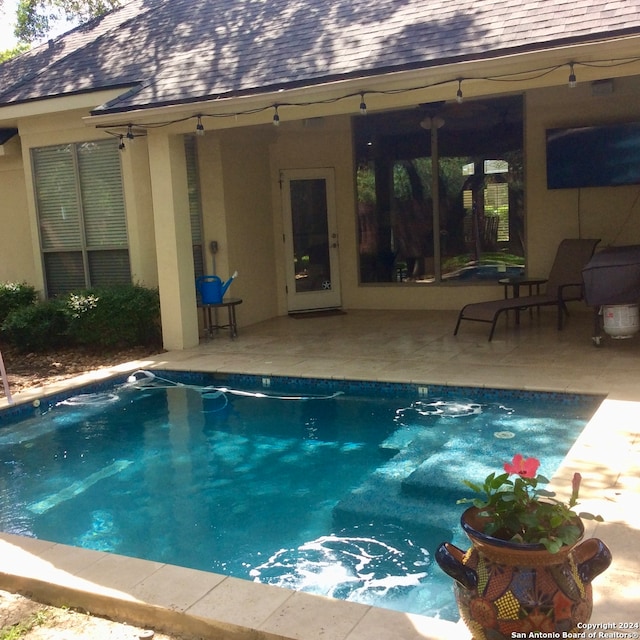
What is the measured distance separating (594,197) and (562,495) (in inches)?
285

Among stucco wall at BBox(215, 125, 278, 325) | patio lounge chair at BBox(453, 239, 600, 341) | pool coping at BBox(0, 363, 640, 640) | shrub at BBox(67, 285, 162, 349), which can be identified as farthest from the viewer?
stucco wall at BBox(215, 125, 278, 325)

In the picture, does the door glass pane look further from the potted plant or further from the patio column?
the potted plant

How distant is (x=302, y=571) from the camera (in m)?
3.94

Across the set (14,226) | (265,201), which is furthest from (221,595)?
(14,226)

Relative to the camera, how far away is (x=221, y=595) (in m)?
3.25

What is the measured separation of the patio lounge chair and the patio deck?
322 millimetres

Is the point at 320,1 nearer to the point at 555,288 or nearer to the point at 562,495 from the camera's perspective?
the point at 555,288

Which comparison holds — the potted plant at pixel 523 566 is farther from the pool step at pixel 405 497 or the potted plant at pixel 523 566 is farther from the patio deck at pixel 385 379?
the pool step at pixel 405 497

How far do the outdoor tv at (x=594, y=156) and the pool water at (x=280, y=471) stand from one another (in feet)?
14.6

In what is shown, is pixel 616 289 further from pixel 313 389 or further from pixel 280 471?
pixel 280 471

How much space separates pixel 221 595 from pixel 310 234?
30.3 ft

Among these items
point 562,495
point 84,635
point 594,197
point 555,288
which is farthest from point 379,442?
point 594,197

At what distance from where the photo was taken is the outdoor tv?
30.9ft

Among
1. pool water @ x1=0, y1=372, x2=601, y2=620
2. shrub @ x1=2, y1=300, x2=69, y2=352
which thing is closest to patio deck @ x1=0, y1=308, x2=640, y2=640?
pool water @ x1=0, y1=372, x2=601, y2=620
